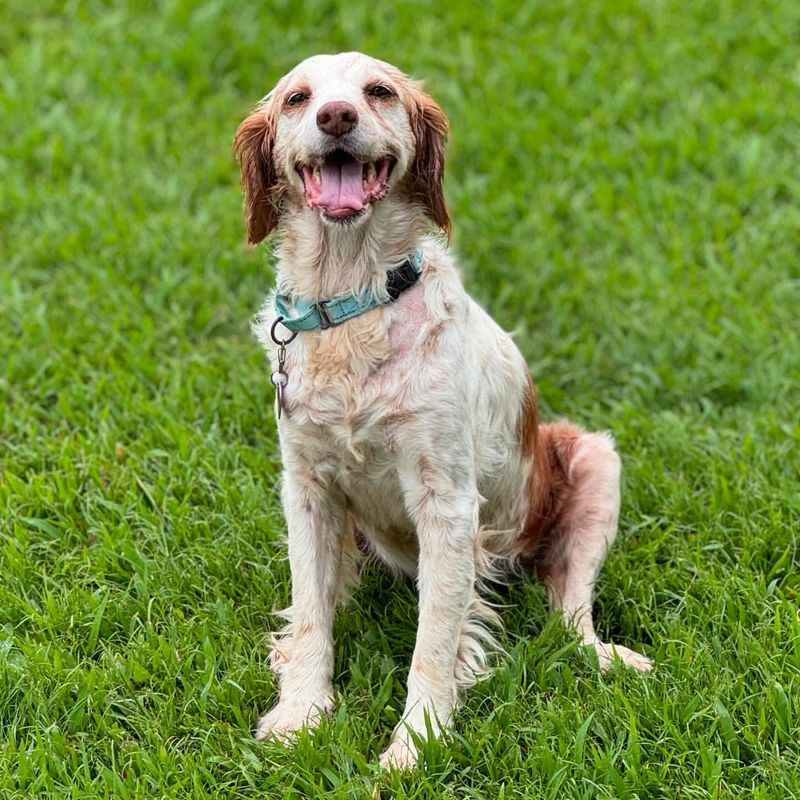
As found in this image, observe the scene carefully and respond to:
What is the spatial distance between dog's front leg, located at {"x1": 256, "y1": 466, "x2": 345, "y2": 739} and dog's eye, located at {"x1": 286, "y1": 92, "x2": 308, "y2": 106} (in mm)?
1061

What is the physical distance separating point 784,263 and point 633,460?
1.85m

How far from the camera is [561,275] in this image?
6.43 meters

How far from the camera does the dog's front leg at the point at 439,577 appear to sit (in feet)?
12.2

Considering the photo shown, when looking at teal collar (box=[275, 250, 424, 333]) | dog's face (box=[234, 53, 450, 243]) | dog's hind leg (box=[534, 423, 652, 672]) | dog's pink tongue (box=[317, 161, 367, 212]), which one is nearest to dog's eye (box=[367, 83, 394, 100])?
dog's face (box=[234, 53, 450, 243])

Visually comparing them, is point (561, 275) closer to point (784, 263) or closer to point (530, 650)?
point (784, 263)

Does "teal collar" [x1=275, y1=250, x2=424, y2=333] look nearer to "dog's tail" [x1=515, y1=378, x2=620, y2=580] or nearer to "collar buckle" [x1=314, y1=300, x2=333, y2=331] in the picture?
"collar buckle" [x1=314, y1=300, x2=333, y2=331]

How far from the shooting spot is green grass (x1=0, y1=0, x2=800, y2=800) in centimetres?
361

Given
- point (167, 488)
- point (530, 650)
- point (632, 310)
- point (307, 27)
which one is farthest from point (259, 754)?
point (307, 27)

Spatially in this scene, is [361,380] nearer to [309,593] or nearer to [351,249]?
[351,249]

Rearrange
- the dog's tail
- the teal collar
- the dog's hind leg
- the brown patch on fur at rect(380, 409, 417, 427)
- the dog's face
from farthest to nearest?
the dog's tail, the dog's hind leg, the teal collar, the brown patch on fur at rect(380, 409, 417, 427), the dog's face

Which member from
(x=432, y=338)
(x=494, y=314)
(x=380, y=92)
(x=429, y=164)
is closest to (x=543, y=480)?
(x=432, y=338)

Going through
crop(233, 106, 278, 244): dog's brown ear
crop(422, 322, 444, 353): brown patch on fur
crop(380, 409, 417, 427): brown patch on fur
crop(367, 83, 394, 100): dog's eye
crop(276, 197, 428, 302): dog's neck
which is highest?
crop(367, 83, 394, 100): dog's eye

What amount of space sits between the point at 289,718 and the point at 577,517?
126 cm

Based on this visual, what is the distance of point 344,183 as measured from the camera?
142 inches
